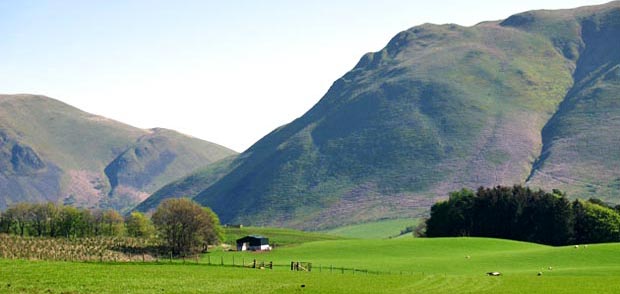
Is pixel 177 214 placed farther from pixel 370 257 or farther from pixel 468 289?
pixel 468 289

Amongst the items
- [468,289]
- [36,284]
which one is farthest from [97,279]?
[468,289]

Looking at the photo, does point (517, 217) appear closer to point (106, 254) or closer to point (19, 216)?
point (106, 254)

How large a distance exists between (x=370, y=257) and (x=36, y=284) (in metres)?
70.3

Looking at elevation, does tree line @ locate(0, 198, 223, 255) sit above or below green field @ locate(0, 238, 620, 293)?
above

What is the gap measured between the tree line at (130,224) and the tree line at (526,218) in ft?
161

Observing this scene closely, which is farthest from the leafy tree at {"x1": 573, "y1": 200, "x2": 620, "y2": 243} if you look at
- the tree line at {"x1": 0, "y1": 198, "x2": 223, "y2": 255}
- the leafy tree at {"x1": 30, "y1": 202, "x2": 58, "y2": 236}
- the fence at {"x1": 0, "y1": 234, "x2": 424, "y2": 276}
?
the leafy tree at {"x1": 30, "y1": 202, "x2": 58, "y2": 236}

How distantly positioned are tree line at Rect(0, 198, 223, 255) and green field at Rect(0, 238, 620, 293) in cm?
3092

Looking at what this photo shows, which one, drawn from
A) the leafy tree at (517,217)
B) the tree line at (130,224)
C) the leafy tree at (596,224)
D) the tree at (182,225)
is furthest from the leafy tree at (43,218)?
the leafy tree at (596,224)

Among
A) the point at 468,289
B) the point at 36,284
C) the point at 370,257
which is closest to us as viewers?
the point at 36,284

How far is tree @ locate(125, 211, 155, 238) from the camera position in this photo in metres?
175

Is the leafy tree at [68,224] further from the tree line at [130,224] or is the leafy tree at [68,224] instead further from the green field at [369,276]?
the green field at [369,276]

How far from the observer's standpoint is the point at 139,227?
578ft

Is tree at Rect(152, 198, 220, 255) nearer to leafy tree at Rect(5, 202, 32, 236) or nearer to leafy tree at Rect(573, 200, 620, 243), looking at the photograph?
leafy tree at Rect(5, 202, 32, 236)

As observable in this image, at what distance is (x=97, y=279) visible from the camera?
6156 centimetres
